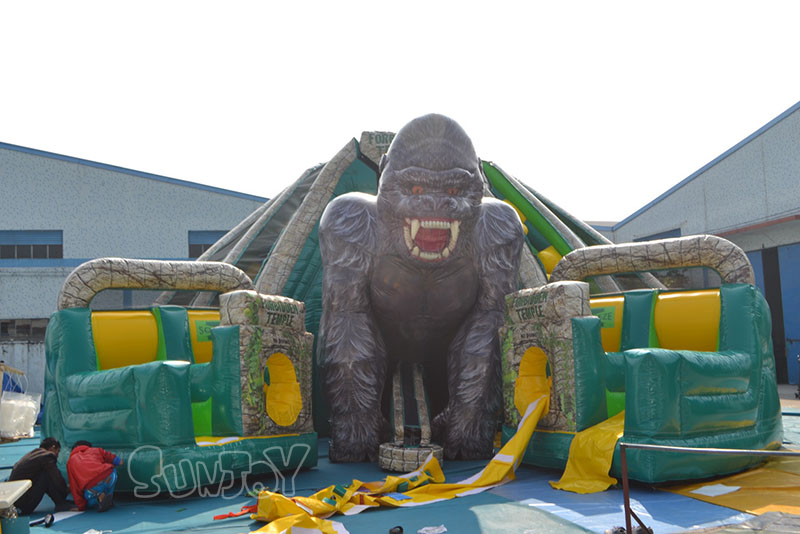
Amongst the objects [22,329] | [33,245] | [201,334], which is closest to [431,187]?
[201,334]

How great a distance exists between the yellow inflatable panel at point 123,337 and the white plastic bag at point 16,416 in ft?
16.8

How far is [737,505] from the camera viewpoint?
4.04 metres

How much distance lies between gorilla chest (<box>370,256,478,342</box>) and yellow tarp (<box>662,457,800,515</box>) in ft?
7.44

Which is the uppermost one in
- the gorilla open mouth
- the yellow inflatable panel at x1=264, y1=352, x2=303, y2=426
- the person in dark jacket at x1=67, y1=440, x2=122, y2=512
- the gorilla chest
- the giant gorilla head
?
the giant gorilla head

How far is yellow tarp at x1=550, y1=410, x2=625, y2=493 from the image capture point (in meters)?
4.71

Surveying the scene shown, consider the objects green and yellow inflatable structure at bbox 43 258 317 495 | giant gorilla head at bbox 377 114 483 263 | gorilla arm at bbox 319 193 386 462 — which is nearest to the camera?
green and yellow inflatable structure at bbox 43 258 317 495

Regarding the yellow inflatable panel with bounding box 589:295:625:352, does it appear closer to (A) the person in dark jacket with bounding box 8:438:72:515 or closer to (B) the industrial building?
(A) the person in dark jacket with bounding box 8:438:72:515

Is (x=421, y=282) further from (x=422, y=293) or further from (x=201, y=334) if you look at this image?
(x=201, y=334)

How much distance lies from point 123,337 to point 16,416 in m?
5.37

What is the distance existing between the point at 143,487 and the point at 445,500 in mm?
2110

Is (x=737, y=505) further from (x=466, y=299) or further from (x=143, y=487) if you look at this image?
(x=143, y=487)

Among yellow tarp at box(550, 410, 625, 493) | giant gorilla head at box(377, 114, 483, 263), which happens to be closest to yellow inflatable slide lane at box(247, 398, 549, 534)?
yellow tarp at box(550, 410, 625, 493)

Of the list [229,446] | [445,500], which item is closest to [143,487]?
[229,446]

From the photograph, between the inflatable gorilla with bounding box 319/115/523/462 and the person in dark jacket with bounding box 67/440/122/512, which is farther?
the inflatable gorilla with bounding box 319/115/523/462
